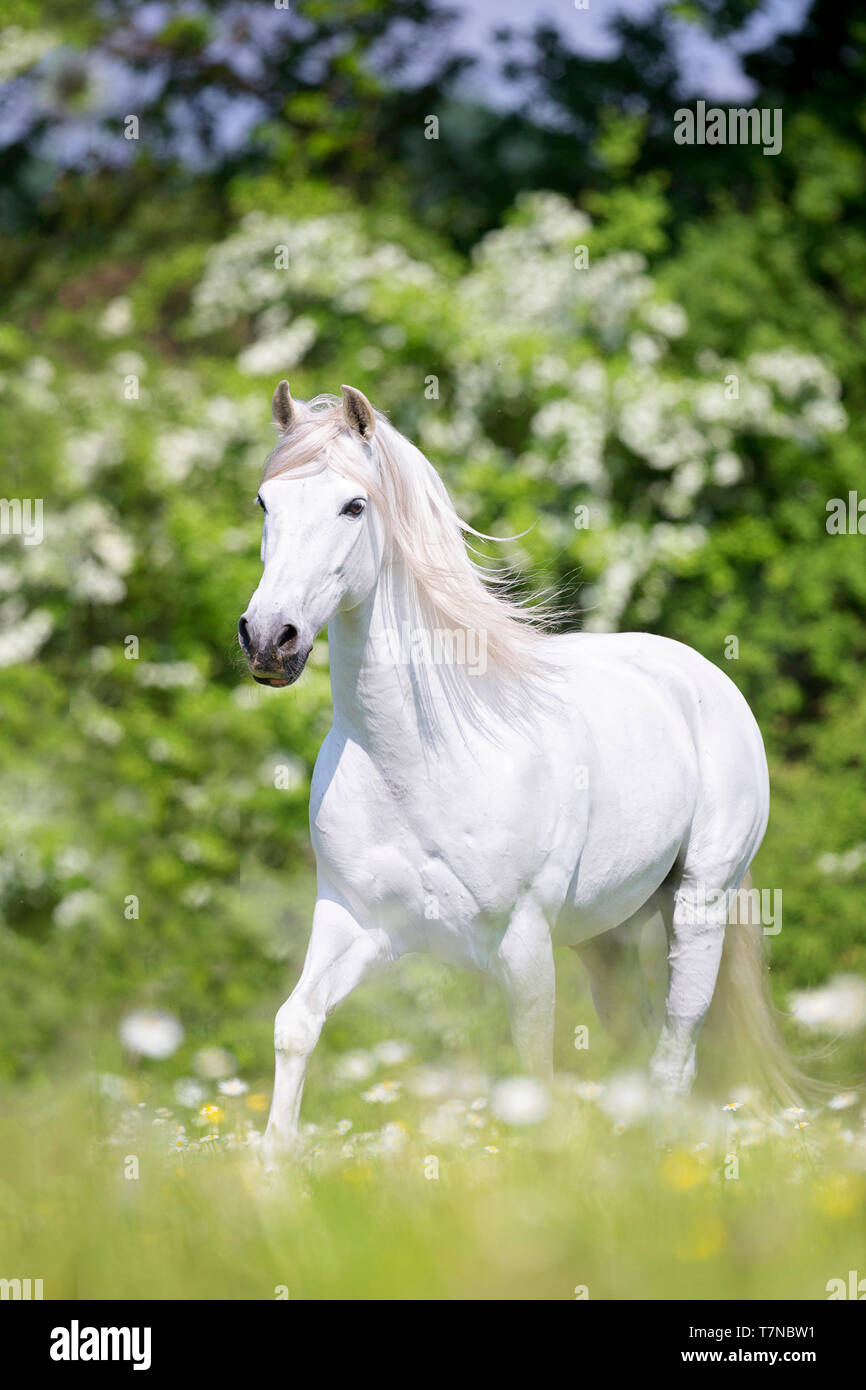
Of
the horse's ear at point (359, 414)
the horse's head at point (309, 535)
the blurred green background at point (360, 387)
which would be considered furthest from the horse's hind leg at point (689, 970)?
the blurred green background at point (360, 387)

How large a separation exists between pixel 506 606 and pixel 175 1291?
1.68m

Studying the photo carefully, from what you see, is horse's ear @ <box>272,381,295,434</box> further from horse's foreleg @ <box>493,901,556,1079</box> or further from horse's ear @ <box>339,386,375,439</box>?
horse's foreleg @ <box>493,901,556,1079</box>

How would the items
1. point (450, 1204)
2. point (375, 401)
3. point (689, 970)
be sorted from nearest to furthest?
point (450, 1204)
point (689, 970)
point (375, 401)

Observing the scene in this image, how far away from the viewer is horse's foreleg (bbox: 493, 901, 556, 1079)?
3215 millimetres

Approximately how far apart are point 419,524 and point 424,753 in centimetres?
53

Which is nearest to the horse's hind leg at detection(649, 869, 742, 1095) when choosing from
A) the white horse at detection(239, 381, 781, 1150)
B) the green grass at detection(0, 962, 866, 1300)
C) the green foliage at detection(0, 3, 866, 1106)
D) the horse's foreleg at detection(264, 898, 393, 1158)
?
the green grass at detection(0, 962, 866, 1300)

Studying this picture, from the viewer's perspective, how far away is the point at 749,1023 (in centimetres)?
402

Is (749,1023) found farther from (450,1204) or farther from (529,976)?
(450,1204)

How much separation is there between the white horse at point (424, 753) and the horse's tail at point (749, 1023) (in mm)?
568

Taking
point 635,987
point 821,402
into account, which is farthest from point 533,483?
point 635,987

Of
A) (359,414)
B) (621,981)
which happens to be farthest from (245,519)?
(359,414)

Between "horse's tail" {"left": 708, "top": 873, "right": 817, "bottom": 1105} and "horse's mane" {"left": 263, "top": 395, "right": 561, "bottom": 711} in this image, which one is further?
"horse's tail" {"left": 708, "top": 873, "right": 817, "bottom": 1105}

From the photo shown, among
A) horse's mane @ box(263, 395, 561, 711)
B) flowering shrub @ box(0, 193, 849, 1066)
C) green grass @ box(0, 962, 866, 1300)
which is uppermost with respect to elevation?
flowering shrub @ box(0, 193, 849, 1066)

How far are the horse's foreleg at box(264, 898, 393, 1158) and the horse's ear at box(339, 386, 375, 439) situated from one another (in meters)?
1.08
